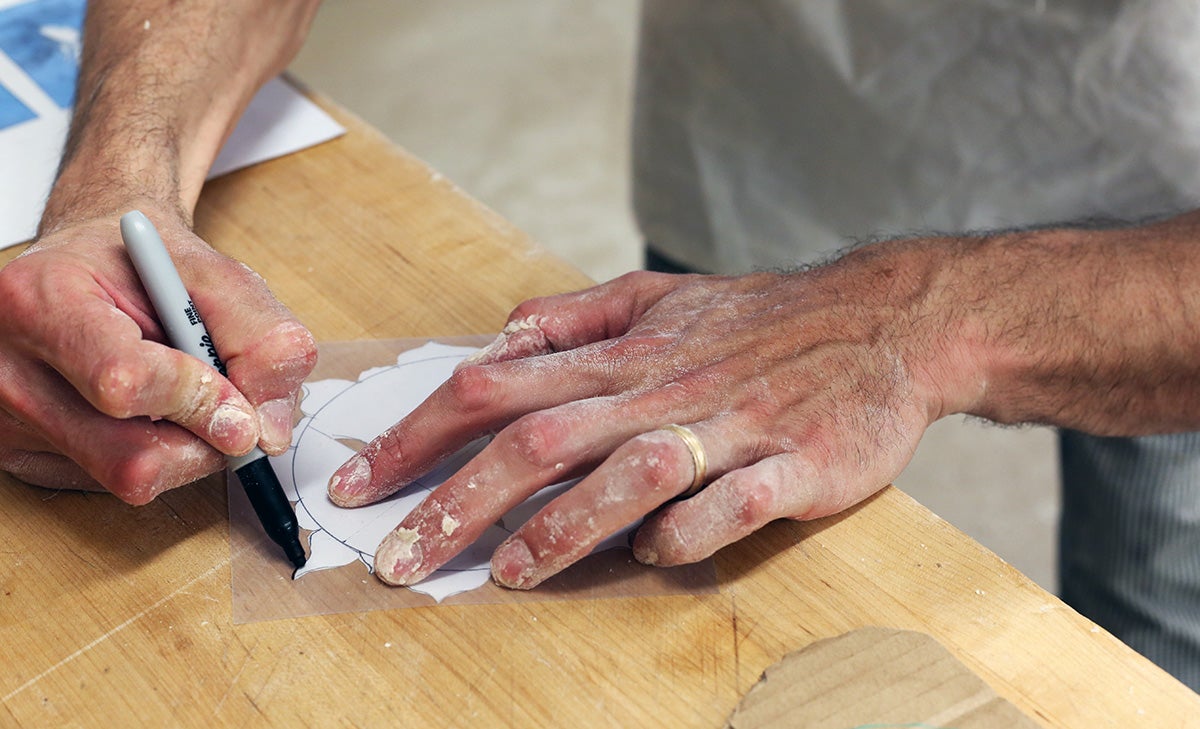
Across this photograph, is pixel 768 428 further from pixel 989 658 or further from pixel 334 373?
pixel 334 373

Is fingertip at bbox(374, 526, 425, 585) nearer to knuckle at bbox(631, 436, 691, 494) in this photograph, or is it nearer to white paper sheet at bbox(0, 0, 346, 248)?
knuckle at bbox(631, 436, 691, 494)

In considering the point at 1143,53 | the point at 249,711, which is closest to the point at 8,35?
the point at 249,711

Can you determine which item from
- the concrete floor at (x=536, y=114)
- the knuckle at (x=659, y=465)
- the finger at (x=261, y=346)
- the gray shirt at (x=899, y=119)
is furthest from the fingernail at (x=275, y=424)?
the concrete floor at (x=536, y=114)

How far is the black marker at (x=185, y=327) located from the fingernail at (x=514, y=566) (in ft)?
0.48

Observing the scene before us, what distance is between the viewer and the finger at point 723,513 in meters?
0.74

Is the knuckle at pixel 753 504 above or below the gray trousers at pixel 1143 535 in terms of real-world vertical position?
above

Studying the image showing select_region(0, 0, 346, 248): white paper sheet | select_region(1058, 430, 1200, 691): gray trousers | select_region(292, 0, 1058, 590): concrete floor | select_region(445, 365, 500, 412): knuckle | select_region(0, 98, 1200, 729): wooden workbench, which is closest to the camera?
select_region(0, 98, 1200, 729): wooden workbench

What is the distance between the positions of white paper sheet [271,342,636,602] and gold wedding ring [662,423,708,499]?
65 mm

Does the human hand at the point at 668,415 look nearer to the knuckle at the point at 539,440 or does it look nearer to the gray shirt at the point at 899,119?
the knuckle at the point at 539,440

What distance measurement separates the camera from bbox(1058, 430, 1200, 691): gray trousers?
3.99 ft

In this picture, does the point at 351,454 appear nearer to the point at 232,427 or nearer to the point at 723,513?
the point at 232,427

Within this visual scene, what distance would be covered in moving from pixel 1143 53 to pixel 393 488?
932mm

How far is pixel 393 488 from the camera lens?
81 cm

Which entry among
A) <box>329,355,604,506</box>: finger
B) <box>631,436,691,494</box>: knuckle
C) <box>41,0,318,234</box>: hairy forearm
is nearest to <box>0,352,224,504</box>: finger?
<box>329,355,604,506</box>: finger
